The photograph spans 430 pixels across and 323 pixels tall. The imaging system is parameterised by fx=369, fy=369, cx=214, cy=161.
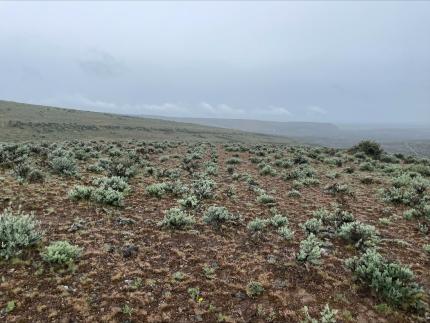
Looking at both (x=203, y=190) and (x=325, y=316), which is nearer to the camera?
(x=325, y=316)

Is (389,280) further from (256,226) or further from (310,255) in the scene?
(256,226)

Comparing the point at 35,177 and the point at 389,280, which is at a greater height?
the point at 35,177

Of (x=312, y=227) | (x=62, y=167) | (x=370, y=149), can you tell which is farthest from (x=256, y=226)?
(x=370, y=149)

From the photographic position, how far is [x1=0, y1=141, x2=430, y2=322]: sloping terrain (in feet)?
20.5

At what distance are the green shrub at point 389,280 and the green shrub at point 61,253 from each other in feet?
18.4

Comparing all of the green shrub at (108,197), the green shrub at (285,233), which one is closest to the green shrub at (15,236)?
the green shrub at (108,197)

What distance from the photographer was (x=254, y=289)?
267 inches

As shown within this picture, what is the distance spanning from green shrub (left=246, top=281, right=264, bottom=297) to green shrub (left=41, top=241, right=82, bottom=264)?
3.45 meters

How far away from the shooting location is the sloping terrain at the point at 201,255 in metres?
6.23

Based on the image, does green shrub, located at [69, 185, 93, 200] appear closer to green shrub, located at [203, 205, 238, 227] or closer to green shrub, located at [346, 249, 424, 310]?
green shrub, located at [203, 205, 238, 227]

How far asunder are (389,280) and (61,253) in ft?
20.5

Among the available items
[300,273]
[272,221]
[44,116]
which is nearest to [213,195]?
[272,221]

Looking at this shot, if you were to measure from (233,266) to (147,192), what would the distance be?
5.75 meters

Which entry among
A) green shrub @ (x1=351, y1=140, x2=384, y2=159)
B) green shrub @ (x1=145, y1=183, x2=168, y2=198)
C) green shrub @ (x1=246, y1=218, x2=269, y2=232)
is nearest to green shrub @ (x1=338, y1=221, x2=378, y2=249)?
green shrub @ (x1=246, y1=218, x2=269, y2=232)
